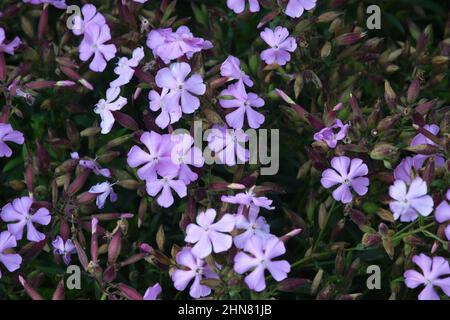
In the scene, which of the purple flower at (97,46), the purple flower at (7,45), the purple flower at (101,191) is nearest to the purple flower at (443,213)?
the purple flower at (101,191)

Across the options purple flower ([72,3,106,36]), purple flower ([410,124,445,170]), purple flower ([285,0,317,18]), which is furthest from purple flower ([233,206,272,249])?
purple flower ([72,3,106,36])

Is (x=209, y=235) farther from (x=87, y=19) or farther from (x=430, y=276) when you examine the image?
(x=87, y=19)

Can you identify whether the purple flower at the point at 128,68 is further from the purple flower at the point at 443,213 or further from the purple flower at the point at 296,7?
the purple flower at the point at 443,213

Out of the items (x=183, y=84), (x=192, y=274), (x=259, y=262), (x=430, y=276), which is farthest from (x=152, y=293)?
(x=430, y=276)

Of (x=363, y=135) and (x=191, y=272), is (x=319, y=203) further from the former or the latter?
(x=191, y=272)
